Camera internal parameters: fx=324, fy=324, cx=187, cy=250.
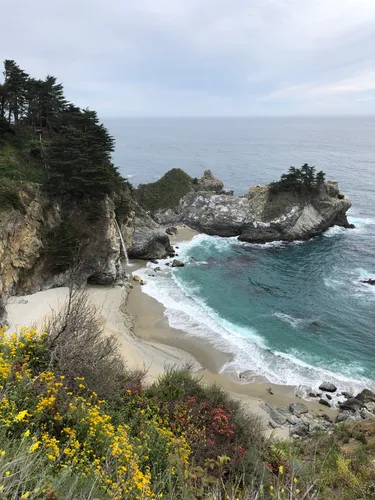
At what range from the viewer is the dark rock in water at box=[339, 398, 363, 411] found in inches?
804

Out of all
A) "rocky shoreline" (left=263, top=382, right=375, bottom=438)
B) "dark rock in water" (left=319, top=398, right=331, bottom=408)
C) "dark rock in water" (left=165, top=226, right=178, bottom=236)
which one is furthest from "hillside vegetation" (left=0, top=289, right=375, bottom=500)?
"dark rock in water" (left=165, top=226, right=178, bottom=236)

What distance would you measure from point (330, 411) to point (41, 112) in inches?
1687

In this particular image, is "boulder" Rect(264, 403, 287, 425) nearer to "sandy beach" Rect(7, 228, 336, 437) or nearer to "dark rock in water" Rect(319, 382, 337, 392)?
"sandy beach" Rect(7, 228, 336, 437)

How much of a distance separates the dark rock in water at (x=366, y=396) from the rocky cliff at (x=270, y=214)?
30.6 meters

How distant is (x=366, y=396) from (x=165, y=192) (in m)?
49.4

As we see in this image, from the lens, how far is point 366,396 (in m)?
21.1

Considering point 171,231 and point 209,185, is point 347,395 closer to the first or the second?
point 171,231

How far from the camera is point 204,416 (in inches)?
442

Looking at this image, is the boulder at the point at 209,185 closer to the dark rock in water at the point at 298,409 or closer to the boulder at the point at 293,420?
the dark rock in water at the point at 298,409

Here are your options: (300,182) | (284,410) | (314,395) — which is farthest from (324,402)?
(300,182)

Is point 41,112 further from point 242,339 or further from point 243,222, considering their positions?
point 242,339

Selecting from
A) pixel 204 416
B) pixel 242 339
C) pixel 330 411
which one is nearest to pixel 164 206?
pixel 242 339

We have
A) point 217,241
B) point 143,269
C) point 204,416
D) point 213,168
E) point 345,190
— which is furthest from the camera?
point 213,168

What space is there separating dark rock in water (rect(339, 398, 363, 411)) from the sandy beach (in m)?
0.77
